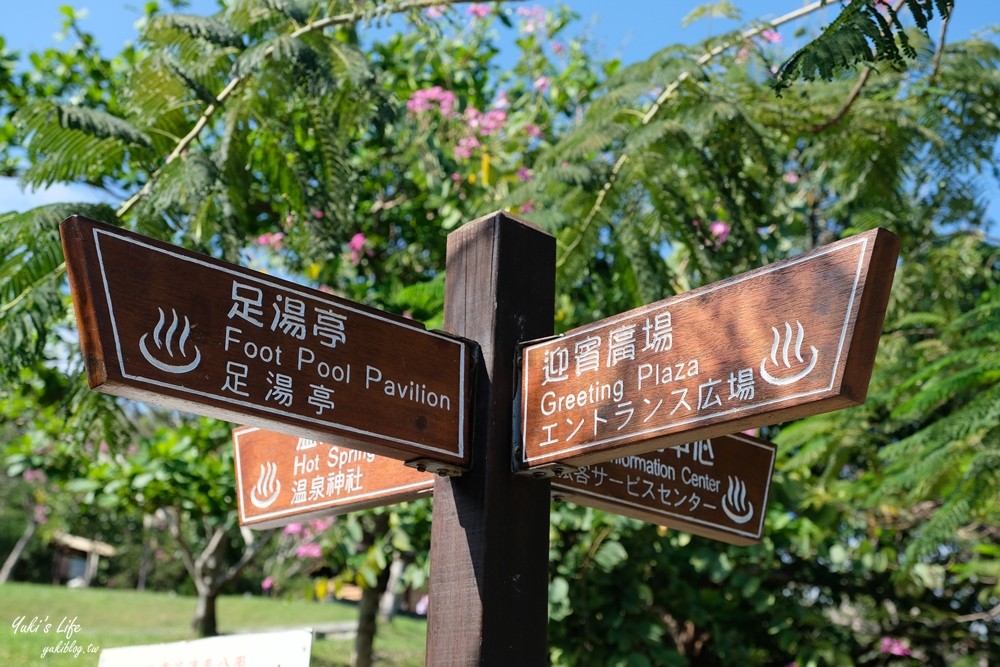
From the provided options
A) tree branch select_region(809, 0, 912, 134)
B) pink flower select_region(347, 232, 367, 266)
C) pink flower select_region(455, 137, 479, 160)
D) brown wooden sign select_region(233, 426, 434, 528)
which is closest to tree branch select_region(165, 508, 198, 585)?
pink flower select_region(347, 232, 367, 266)

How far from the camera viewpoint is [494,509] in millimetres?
2240

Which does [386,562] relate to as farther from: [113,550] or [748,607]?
[113,550]

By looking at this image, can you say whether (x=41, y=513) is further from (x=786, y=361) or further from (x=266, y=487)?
(x=786, y=361)

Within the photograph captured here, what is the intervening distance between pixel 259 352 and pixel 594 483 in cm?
87

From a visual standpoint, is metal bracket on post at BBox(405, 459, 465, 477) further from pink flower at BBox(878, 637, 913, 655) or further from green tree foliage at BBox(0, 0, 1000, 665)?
pink flower at BBox(878, 637, 913, 655)

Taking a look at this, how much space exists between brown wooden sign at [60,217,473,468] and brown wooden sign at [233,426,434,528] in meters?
0.27

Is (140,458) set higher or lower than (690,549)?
higher

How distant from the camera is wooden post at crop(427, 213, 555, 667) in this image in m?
2.18

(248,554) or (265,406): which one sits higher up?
(248,554)

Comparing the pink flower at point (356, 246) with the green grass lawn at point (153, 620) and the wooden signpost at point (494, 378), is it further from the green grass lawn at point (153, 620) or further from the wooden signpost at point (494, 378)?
the wooden signpost at point (494, 378)

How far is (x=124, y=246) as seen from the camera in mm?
1874

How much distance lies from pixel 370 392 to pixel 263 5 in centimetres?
222

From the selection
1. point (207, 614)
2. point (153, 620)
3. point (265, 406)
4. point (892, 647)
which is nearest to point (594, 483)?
point (265, 406)

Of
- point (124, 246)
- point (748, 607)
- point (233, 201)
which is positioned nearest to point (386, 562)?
point (748, 607)
